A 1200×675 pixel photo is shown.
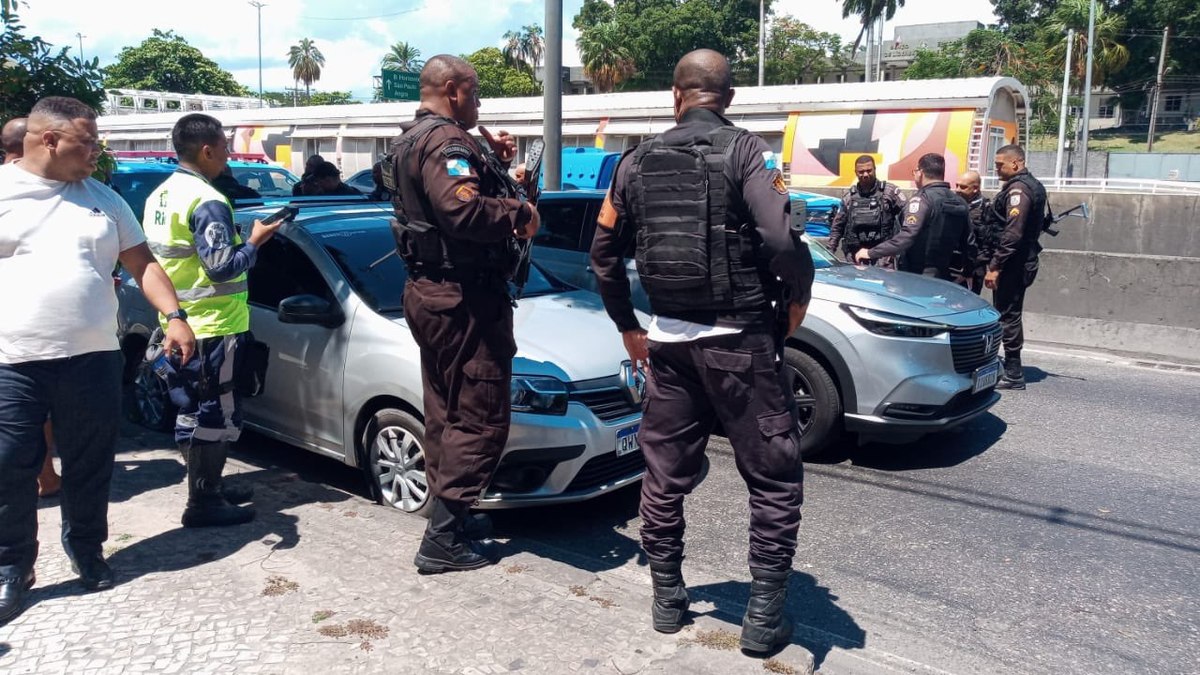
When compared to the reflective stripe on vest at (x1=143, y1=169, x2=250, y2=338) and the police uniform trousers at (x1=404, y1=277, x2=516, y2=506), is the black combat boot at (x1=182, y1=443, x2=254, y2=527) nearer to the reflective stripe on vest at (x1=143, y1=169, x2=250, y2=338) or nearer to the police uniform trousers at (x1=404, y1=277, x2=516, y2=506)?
the reflective stripe on vest at (x1=143, y1=169, x2=250, y2=338)

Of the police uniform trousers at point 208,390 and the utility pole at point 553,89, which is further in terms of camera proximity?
the utility pole at point 553,89

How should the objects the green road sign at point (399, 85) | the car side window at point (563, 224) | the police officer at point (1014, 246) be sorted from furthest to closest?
the green road sign at point (399, 85) → the police officer at point (1014, 246) → the car side window at point (563, 224)

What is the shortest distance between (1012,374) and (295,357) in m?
6.04

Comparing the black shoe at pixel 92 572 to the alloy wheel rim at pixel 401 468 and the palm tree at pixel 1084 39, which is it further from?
the palm tree at pixel 1084 39

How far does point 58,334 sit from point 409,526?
1.73 meters

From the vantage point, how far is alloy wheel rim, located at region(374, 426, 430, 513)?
455cm

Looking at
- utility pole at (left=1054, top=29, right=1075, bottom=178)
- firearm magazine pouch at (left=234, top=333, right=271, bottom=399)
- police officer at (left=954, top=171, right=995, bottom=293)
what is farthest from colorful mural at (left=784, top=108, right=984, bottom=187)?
utility pole at (left=1054, top=29, right=1075, bottom=178)

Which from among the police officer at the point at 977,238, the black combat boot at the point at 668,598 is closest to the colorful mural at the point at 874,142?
the police officer at the point at 977,238

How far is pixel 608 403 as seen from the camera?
459 centimetres

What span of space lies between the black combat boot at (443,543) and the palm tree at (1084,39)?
5852 centimetres

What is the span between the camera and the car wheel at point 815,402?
18.9ft

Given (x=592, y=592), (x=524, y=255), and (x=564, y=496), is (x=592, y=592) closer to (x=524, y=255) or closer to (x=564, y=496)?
(x=564, y=496)

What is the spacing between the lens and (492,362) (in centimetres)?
383

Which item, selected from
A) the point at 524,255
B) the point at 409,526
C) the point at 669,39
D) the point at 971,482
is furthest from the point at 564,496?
the point at 669,39
